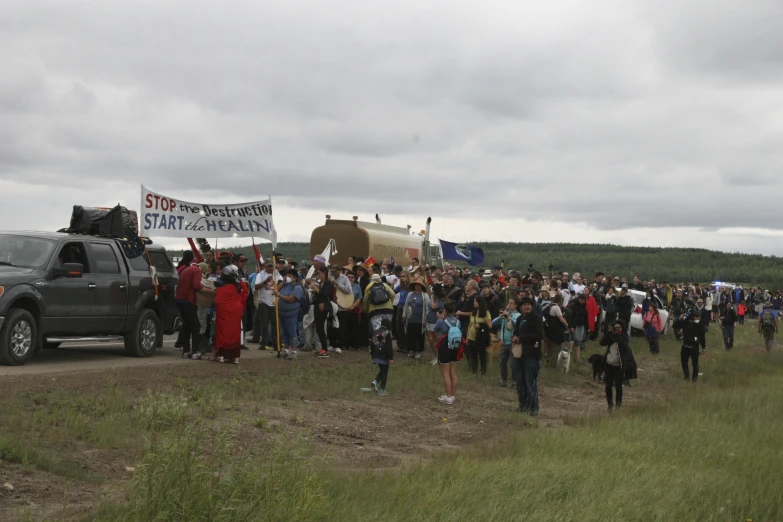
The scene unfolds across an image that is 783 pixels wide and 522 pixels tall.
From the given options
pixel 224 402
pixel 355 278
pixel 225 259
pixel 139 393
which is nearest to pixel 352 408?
pixel 224 402

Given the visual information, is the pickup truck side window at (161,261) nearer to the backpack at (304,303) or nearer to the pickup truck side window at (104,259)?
the pickup truck side window at (104,259)

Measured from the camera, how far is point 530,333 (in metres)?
16.1

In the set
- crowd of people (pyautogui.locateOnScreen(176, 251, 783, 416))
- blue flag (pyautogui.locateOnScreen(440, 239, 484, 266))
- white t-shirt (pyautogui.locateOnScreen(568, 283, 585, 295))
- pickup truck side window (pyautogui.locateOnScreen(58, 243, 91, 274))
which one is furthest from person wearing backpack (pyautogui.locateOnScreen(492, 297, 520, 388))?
blue flag (pyautogui.locateOnScreen(440, 239, 484, 266))

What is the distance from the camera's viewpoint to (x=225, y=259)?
19.1 meters

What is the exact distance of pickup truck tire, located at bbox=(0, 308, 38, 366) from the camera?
14.9m

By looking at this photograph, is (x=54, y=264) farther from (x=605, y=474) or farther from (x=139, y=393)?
(x=605, y=474)

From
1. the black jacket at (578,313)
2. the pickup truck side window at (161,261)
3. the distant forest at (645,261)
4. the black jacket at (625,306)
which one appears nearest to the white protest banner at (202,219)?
the pickup truck side window at (161,261)

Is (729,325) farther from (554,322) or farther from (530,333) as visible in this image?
(530,333)

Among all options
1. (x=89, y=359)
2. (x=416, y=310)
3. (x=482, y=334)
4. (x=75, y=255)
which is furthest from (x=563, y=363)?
(x=75, y=255)

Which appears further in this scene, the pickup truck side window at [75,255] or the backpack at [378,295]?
the backpack at [378,295]

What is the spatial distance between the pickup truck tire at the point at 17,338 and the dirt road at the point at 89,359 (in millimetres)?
148

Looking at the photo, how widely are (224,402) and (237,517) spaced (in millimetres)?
6178

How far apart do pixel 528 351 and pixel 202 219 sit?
7.77 meters

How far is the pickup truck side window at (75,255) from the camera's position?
16.6 meters
